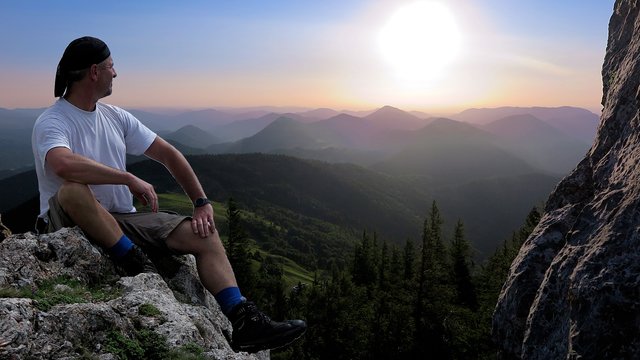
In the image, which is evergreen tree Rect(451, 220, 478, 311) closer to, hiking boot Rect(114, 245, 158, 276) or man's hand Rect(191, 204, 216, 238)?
man's hand Rect(191, 204, 216, 238)

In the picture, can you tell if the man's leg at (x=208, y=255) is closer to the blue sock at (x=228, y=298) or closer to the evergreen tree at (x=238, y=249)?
the blue sock at (x=228, y=298)

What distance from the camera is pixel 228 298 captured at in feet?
19.2

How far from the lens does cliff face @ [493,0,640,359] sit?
6.58m

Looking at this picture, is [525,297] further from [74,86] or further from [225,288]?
[74,86]

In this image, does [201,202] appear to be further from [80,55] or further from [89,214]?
[80,55]

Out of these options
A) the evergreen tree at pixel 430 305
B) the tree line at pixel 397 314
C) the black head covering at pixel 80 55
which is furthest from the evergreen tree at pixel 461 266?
the black head covering at pixel 80 55

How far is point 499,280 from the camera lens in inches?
1601

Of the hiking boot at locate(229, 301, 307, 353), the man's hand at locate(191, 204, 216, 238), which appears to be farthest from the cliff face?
the man's hand at locate(191, 204, 216, 238)

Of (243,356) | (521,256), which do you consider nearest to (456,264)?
(521,256)

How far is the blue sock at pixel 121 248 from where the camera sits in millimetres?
6203

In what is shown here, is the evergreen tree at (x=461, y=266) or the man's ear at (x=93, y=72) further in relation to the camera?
the evergreen tree at (x=461, y=266)

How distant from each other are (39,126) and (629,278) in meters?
8.92

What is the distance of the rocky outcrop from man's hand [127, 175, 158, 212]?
0.97 meters

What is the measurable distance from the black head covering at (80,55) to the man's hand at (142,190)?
175 cm
